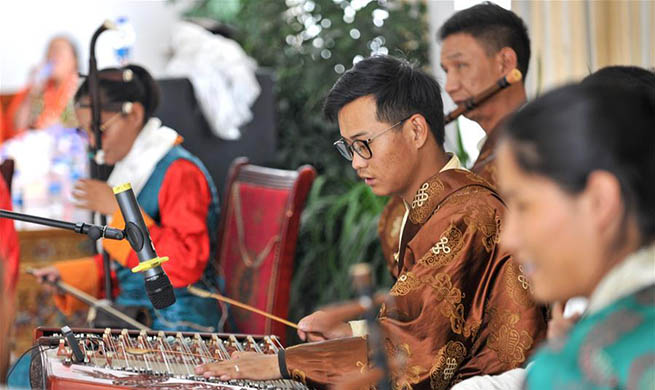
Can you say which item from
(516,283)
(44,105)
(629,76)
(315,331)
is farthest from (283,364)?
(44,105)

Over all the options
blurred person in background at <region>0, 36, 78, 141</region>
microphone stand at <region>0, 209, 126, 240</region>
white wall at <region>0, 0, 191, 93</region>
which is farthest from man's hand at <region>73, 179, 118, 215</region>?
white wall at <region>0, 0, 191, 93</region>

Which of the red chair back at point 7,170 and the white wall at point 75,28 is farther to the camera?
the white wall at point 75,28

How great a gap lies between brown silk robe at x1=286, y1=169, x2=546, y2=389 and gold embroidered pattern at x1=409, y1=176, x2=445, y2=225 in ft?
0.11

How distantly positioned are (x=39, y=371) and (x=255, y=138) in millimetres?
3269

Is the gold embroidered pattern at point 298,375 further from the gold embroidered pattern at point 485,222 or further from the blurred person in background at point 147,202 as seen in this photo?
the blurred person in background at point 147,202

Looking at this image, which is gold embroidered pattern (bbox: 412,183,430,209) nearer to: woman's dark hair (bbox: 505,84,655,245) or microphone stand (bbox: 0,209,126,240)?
microphone stand (bbox: 0,209,126,240)

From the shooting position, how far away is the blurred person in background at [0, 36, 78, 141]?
5.65 meters

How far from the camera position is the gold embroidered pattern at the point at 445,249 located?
6.51ft

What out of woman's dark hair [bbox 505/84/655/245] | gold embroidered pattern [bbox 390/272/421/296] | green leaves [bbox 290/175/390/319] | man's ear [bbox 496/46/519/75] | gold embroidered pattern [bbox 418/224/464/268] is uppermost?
woman's dark hair [bbox 505/84/655/245]

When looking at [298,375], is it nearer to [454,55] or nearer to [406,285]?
[406,285]

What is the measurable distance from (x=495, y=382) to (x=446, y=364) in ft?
0.48

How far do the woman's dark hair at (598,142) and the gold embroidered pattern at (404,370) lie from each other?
82 cm

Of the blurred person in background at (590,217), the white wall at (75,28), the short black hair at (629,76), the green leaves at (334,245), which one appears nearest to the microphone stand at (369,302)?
the blurred person in background at (590,217)

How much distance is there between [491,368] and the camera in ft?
6.44
